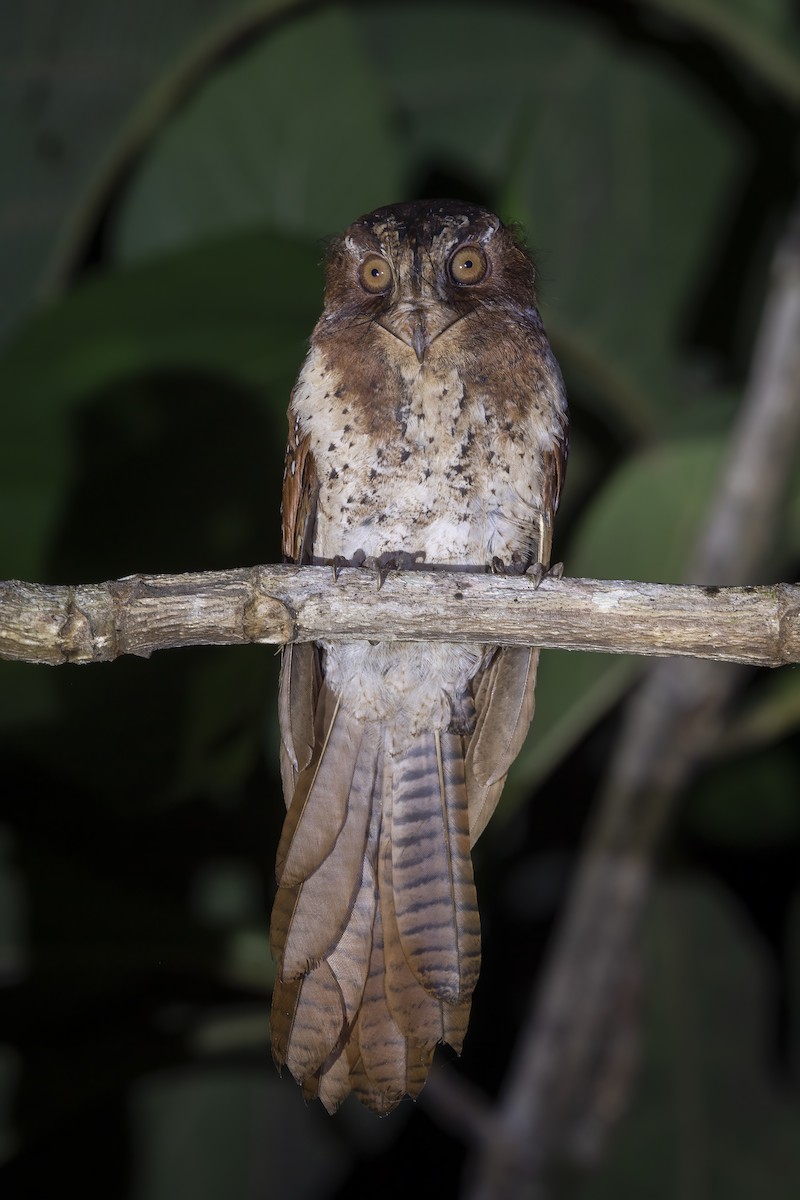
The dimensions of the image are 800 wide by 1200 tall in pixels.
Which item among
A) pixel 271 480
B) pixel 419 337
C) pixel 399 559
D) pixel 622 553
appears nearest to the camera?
pixel 419 337

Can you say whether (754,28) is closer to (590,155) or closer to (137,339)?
(590,155)

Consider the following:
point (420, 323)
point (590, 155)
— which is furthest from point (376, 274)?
point (590, 155)

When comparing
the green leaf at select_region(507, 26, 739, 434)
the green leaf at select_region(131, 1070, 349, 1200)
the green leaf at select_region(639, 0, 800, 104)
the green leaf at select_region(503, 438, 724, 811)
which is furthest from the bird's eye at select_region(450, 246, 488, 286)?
the green leaf at select_region(131, 1070, 349, 1200)

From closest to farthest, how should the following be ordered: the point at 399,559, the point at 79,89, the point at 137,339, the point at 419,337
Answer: the point at 419,337
the point at 399,559
the point at 137,339
the point at 79,89

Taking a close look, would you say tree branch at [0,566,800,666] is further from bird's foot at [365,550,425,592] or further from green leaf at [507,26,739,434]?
green leaf at [507,26,739,434]

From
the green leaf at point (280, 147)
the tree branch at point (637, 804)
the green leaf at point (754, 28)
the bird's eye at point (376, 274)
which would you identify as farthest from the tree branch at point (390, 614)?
the green leaf at point (754, 28)

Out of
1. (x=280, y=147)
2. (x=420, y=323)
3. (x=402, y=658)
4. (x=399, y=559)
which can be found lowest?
(x=402, y=658)

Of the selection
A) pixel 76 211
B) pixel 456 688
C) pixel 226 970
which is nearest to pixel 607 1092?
pixel 226 970
